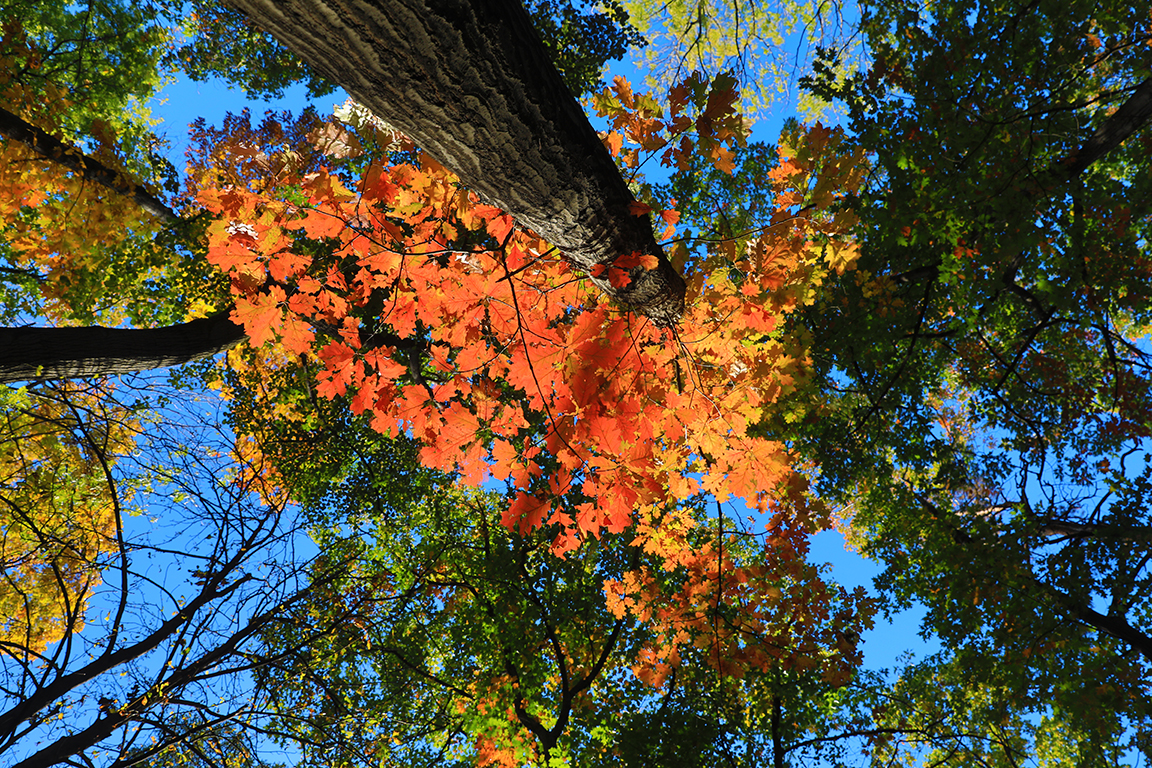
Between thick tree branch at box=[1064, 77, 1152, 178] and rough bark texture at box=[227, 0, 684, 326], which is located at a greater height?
thick tree branch at box=[1064, 77, 1152, 178]

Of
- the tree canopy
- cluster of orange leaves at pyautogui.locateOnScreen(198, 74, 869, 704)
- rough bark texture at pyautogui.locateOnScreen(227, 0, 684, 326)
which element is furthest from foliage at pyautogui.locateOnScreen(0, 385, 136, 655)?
rough bark texture at pyautogui.locateOnScreen(227, 0, 684, 326)

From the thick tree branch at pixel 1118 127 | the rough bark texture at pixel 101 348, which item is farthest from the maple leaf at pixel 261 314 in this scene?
the thick tree branch at pixel 1118 127

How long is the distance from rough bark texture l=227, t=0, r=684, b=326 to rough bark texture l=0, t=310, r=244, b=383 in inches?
126

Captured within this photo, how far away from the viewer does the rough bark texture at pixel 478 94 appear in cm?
97

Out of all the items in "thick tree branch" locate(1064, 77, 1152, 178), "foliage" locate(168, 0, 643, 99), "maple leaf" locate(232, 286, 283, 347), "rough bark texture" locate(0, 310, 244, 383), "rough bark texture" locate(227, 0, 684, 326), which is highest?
"foliage" locate(168, 0, 643, 99)

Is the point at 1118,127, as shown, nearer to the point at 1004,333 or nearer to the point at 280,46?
the point at 1004,333

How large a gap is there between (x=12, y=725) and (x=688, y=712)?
5.02m

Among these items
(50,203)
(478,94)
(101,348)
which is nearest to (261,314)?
(478,94)

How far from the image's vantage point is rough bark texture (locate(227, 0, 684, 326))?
967 mm

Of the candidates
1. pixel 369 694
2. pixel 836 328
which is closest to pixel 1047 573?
pixel 836 328

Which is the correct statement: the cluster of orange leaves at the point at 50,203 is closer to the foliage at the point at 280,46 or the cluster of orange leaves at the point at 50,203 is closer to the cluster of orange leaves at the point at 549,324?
the foliage at the point at 280,46

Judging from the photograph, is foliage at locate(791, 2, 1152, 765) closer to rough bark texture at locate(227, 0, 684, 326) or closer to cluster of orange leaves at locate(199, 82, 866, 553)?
cluster of orange leaves at locate(199, 82, 866, 553)

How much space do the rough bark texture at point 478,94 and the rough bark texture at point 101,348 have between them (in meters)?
3.21

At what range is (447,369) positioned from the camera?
8.22 ft
